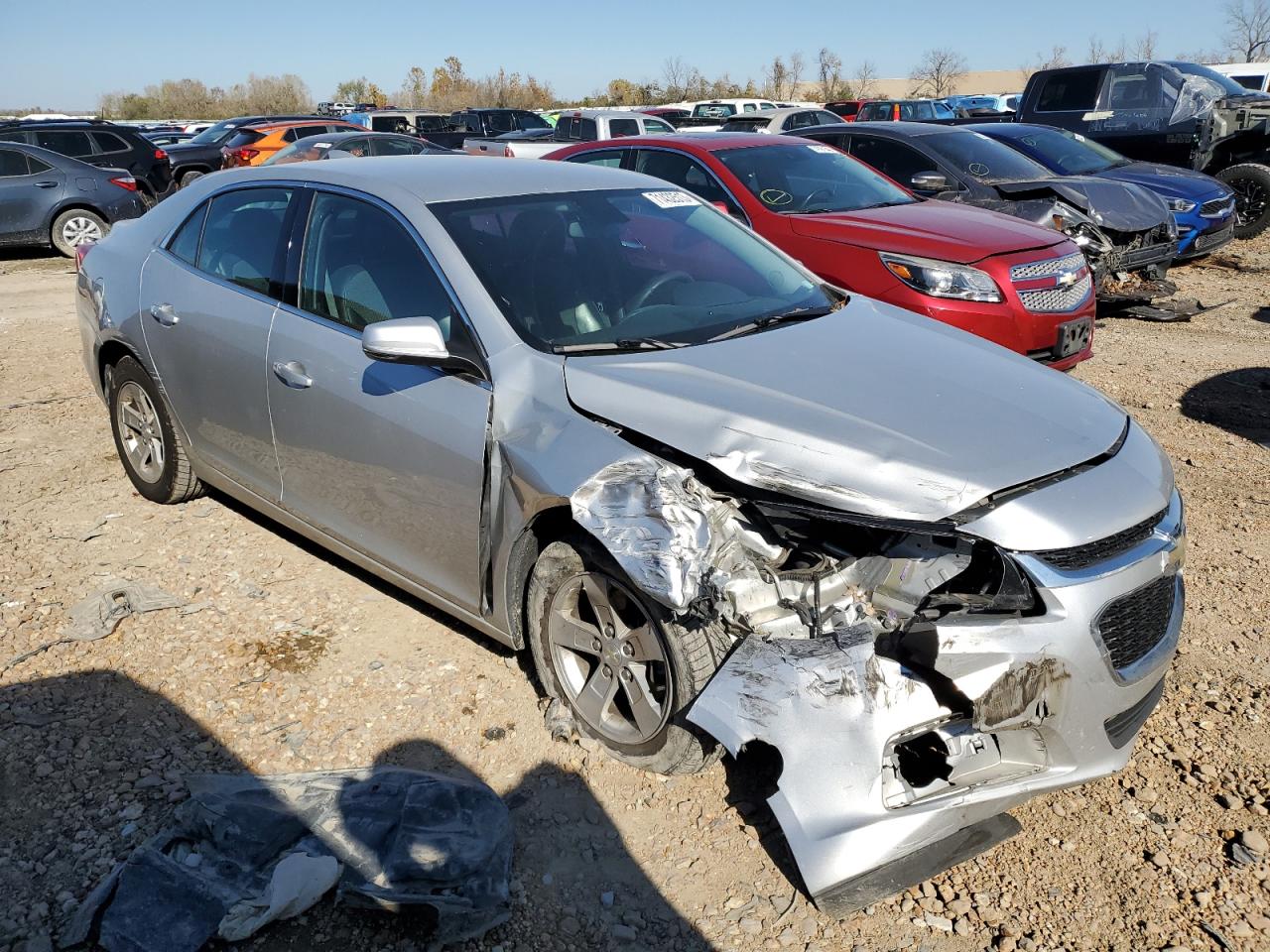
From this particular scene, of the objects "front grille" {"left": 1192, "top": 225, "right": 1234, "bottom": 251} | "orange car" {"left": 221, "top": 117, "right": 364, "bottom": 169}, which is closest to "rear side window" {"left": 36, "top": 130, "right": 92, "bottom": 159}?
"orange car" {"left": 221, "top": 117, "right": 364, "bottom": 169}

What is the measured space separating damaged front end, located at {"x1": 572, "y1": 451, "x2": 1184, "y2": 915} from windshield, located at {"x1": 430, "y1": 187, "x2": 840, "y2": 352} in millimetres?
756

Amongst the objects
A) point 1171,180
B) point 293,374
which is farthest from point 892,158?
point 293,374

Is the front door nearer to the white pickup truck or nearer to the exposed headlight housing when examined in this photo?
the exposed headlight housing

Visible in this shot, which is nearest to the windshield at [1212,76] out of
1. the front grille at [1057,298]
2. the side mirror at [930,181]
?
the side mirror at [930,181]

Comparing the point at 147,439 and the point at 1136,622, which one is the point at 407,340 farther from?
the point at 147,439

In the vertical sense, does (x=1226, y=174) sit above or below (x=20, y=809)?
above

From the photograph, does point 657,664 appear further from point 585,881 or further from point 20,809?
point 20,809

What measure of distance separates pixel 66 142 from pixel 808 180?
12912 mm

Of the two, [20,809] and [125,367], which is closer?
[20,809]

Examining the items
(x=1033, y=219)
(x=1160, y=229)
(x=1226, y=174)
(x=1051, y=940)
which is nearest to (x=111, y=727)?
(x=1051, y=940)

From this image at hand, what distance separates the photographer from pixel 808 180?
24.2 ft

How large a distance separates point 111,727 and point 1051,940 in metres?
2.90

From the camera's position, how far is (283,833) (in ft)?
9.11

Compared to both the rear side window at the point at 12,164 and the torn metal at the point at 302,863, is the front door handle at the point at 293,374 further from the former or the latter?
the rear side window at the point at 12,164
